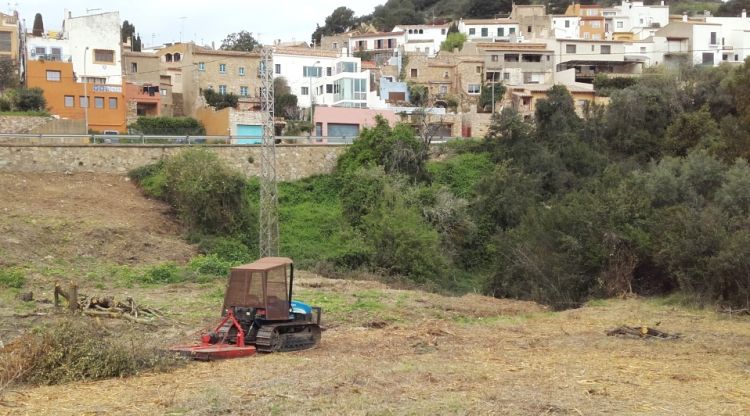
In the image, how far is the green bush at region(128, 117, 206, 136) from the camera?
53906mm

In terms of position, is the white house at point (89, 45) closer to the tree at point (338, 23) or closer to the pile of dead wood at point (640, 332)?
the pile of dead wood at point (640, 332)

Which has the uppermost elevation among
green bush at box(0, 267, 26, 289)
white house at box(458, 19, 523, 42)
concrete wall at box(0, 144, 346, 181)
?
white house at box(458, 19, 523, 42)

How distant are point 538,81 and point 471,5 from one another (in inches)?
1600

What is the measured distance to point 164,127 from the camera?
54.2m

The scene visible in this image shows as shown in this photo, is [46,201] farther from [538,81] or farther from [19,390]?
[538,81]

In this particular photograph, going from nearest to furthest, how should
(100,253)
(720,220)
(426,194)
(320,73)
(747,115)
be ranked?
(720,220)
(100,253)
(747,115)
(426,194)
(320,73)

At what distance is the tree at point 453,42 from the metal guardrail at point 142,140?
1459 inches

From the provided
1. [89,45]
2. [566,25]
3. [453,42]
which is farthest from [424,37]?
[89,45]

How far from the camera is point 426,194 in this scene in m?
42.2

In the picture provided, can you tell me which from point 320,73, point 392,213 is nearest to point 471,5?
point 320,73

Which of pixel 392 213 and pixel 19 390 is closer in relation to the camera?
pixel 19 390

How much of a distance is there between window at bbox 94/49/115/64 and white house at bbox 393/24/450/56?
32134 millimetres

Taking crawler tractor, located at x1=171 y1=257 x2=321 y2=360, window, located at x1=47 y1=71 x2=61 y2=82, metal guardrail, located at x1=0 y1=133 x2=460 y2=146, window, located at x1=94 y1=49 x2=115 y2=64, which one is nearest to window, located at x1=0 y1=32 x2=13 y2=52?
window, located at x1=94 y1=49 x2=115 y2=64

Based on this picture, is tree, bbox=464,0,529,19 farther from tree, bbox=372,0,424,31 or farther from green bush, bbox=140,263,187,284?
green bush, bbox=140,263,187,284
